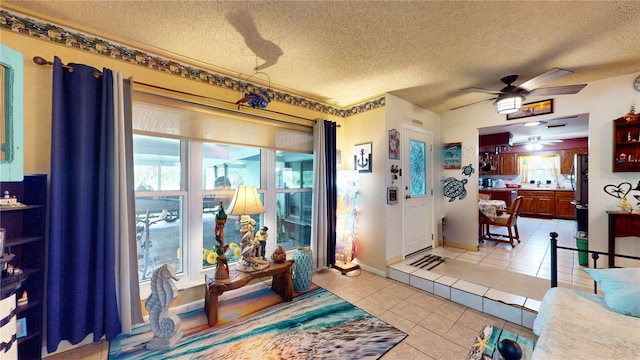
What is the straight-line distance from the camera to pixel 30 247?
1.63 meters

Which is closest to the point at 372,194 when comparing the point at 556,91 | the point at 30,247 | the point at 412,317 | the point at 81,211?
the point at 412,317

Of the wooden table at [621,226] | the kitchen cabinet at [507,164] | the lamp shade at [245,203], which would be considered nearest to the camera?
the lamp shade at [245,203]

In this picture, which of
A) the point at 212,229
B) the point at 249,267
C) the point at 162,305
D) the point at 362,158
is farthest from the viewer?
the point at 362,158

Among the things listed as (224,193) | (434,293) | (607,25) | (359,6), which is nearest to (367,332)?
(434,293)

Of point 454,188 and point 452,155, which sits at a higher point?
point 452,155

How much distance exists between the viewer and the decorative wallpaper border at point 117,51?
5.43 ft

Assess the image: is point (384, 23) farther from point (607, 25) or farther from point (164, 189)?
point (164, 189)

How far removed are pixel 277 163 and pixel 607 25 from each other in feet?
10.6

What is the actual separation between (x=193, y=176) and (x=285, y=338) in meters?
1.78

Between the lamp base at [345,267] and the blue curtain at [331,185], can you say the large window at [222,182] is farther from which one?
the lamp base at [345,267]

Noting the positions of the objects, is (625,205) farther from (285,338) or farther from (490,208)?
(285,338)

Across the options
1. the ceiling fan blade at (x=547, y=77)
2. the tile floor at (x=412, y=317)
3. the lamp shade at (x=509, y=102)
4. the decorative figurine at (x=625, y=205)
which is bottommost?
the tile floor at (x=412, y=317)

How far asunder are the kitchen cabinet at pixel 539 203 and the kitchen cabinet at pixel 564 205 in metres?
0.08

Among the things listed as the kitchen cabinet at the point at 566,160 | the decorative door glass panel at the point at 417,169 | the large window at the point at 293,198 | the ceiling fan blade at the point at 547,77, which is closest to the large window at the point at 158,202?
the large window at the point at 293,198
